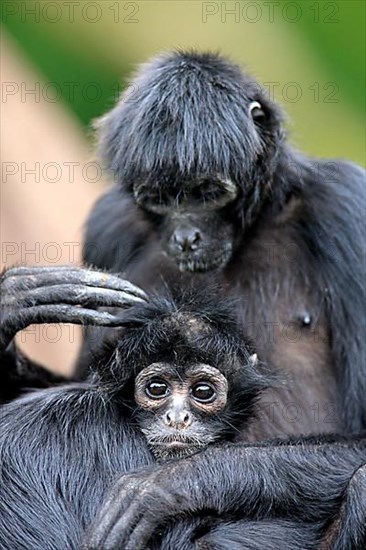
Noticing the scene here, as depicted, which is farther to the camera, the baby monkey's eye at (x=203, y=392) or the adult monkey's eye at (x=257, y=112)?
the adult monkey's eye at (x=257, y=112)

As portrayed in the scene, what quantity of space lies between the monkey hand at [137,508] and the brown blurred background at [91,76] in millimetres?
6509

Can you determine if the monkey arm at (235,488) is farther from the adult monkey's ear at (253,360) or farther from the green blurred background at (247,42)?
the green blurred background at (247,42)

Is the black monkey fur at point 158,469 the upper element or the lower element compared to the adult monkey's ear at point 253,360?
lower

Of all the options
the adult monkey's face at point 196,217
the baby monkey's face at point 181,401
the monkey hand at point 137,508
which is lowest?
the monkey hand at point 137,508

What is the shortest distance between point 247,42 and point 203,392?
935cm

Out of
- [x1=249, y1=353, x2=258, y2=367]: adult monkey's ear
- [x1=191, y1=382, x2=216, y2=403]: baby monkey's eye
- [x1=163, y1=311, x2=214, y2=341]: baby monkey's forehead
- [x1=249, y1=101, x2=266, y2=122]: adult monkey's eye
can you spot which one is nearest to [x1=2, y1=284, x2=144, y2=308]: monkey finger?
[x1=163, y1=311, x2=214, y2=341]: baby monkey's forehead

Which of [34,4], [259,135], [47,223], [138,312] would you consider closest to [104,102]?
[34,4]

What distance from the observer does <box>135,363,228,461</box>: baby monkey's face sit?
645 centimetres

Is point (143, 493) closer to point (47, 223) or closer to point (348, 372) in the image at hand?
point (348, 372)

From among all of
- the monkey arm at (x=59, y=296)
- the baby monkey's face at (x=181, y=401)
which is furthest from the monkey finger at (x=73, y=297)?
the baby monkey's face at (x=181, y=401)

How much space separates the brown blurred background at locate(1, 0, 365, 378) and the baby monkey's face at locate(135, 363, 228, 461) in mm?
6003

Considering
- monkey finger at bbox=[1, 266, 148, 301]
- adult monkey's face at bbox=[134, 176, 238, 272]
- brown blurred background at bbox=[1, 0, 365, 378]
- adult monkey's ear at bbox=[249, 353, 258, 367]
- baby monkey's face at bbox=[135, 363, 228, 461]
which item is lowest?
baby monkey's face at bbox=[135, 363, 228, 461]

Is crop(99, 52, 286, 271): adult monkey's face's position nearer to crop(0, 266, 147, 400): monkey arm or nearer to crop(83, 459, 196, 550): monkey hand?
crop(0, 266, 147, 400): monkey arm

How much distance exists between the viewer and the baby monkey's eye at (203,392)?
21.5ft
